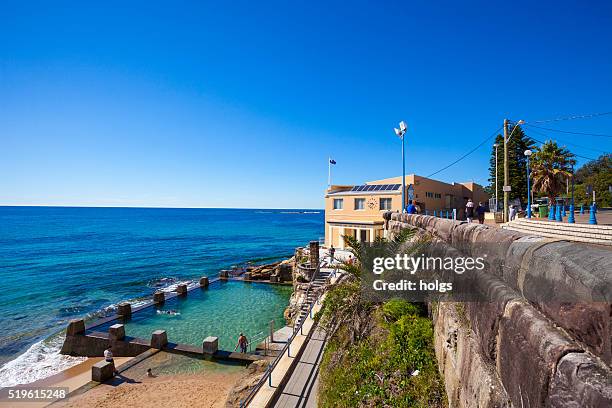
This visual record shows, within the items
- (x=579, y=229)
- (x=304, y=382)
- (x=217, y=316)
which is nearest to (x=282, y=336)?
(x=304, y=382)

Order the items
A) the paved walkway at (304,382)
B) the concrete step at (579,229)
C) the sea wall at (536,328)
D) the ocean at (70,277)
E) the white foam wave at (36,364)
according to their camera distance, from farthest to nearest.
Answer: the ocean at (70,277) < the white foam wave at (36,364) < the concrete step at (579,229) < the paved walkway at (304,382) < the sea wall at (536,328)

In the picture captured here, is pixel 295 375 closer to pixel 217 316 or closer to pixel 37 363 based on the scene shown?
pixel 217 316

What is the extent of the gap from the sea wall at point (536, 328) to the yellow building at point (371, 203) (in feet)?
73.0

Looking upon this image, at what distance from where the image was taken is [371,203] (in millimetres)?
27562

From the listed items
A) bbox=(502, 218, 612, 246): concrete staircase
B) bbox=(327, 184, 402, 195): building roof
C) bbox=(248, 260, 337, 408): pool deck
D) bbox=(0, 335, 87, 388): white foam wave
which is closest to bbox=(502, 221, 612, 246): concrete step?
bbox=(502, 218, 612, 246): concrete staircase

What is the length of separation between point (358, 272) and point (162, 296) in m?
24.7

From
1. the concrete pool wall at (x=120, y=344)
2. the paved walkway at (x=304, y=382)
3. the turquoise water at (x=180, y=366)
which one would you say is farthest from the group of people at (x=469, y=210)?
the turquoise water at (x=180, y=366)

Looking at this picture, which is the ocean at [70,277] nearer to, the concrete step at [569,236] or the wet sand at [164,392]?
the wet sand at [164,392]

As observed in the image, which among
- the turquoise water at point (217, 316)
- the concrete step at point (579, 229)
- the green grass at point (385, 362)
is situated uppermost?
the concrete step at point (579, 229)

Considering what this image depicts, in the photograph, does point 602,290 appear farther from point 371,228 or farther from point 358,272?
point 371,228

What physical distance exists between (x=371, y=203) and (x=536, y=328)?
26167mm

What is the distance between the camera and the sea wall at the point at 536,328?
4.58 ft

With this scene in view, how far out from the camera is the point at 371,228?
89.4 ft

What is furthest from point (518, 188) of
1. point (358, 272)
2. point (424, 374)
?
point (424, 374)
